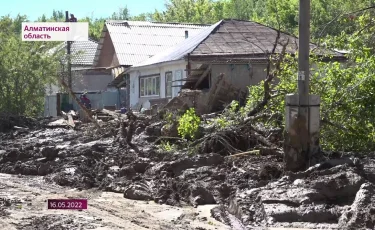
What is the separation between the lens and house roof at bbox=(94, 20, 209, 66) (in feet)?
142

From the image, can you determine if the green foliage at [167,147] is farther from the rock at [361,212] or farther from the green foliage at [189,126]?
the rock at [361,212]

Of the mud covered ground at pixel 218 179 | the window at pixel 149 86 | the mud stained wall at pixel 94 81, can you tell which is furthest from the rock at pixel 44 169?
the mud stained wall at pixel 94 81

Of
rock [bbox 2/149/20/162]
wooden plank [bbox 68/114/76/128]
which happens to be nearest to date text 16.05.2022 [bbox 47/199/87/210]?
rock [bbox 2/149/20/162]

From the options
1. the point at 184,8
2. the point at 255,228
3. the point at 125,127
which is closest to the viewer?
the point at 255,228

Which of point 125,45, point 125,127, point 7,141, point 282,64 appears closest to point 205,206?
point 282,64

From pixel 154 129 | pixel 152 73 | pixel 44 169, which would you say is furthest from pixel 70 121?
pixel 44 169

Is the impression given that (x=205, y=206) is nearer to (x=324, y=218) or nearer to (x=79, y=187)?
(x=324, y=218)

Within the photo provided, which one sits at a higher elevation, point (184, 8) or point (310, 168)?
point (184, 8)

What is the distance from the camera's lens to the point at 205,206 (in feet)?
39.1

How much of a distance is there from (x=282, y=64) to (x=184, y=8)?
7164cm

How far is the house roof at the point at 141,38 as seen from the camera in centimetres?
4315

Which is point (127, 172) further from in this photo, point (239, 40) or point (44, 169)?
point (239, 40)

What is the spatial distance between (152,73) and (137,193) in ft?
73.8

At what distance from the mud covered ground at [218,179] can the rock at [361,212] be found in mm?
13
